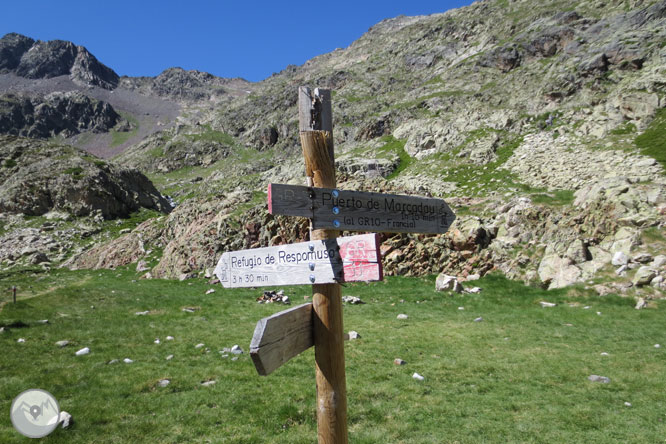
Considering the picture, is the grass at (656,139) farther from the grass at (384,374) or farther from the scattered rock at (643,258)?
the grass at (384,374)

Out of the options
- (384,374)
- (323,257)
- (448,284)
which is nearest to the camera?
(323,257)

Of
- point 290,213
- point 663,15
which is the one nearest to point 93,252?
point 290,213

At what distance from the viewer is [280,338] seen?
344cm

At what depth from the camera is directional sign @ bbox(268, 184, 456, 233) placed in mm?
3504

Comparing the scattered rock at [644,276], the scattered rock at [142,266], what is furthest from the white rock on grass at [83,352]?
the scattered rock at [644,276]

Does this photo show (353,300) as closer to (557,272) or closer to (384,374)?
(384,374)

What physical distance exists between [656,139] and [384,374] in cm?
4044

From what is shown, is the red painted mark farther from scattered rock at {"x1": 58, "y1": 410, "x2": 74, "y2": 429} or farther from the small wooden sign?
scattered rock at {"x1": 58, "y1": 410, "x2": 74, "y2": 429}

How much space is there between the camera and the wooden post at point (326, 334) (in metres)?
3.88

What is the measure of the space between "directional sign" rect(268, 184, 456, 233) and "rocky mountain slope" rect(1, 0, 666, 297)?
1734cm

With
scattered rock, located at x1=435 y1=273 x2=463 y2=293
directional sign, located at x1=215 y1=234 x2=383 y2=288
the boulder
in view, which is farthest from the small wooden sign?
the boulder

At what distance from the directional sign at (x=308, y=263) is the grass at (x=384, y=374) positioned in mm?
4352

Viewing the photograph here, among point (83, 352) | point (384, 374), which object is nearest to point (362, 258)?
point (384, 374)

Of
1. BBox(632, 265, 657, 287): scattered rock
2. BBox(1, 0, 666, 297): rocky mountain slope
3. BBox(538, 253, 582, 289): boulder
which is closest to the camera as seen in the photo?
BBox(632, 265, 657, 287): scattered rock
